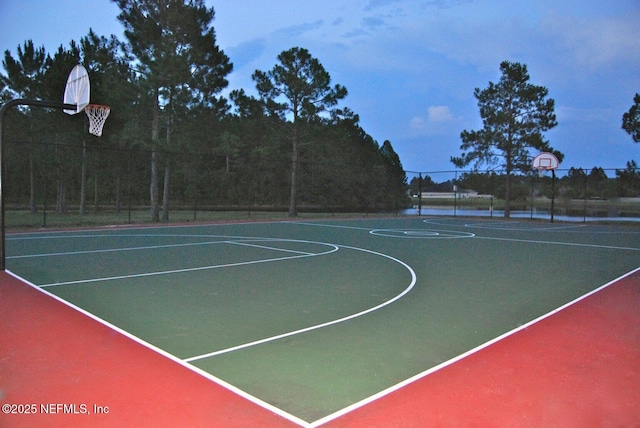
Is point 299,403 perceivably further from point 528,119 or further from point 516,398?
point 528,119

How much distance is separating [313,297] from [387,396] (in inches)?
122

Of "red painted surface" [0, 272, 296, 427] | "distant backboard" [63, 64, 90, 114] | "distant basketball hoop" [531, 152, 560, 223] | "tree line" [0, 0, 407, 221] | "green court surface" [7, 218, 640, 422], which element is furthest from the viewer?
"distant basketball hoop" [531, 152, 560, 223]

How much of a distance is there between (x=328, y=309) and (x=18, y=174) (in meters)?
25.1

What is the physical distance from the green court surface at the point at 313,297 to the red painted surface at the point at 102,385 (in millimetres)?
223

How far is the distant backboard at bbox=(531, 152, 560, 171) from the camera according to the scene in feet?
77.7

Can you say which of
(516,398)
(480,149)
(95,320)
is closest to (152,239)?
(95,320)

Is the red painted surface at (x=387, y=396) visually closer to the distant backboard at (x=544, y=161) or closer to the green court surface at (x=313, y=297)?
the green court surface at (x=313, y=297)

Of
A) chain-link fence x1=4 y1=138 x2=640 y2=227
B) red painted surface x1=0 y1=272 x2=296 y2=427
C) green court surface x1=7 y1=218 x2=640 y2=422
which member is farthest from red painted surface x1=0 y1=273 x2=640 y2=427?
chain-link fence x1=4 y1=138 x2=640 y2=227

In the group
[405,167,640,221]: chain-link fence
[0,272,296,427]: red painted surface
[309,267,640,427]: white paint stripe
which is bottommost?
[0,272,296,427]: red painted surface

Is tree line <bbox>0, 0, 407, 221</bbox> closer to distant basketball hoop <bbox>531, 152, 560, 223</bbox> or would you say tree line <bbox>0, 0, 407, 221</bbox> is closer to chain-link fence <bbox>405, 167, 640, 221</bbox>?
chain-link fence <bbox>405, 167, 640, 221</bbox>

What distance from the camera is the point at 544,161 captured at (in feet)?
78.4

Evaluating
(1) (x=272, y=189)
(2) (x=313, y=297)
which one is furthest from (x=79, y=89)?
(1) (x=272, y=189)

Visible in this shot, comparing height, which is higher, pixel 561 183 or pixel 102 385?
pixel 561 183

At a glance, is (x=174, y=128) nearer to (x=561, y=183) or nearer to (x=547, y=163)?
(x=547, y=163)
